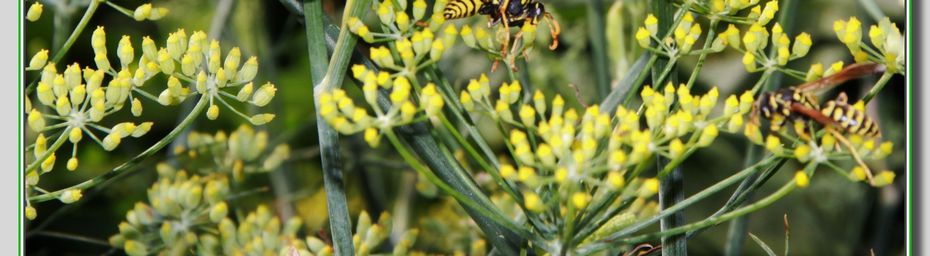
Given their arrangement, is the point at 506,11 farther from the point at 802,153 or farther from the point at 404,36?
the point at 802,153

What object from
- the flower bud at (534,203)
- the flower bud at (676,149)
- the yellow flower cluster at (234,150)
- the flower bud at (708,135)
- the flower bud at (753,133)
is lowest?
the flower bud at (534,203)

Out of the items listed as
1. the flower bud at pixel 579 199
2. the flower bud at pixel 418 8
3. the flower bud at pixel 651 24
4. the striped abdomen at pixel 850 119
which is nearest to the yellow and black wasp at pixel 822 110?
the striped abdomen at pixel 850 119

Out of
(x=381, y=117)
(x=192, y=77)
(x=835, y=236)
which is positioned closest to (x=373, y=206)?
(x=192, y=77)

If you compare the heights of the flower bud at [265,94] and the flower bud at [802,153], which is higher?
the flower bud at [265,94]

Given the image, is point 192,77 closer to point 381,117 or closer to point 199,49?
point 199,49

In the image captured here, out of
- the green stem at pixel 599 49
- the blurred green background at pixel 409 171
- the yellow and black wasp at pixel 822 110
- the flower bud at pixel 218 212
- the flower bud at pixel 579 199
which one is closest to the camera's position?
the flower bud at pixel 579 199

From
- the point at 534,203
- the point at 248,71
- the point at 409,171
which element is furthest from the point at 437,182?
the point at 409,171

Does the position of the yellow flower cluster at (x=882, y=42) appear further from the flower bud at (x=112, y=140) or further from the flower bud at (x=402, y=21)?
the flower bud at (x=112, y=140)
